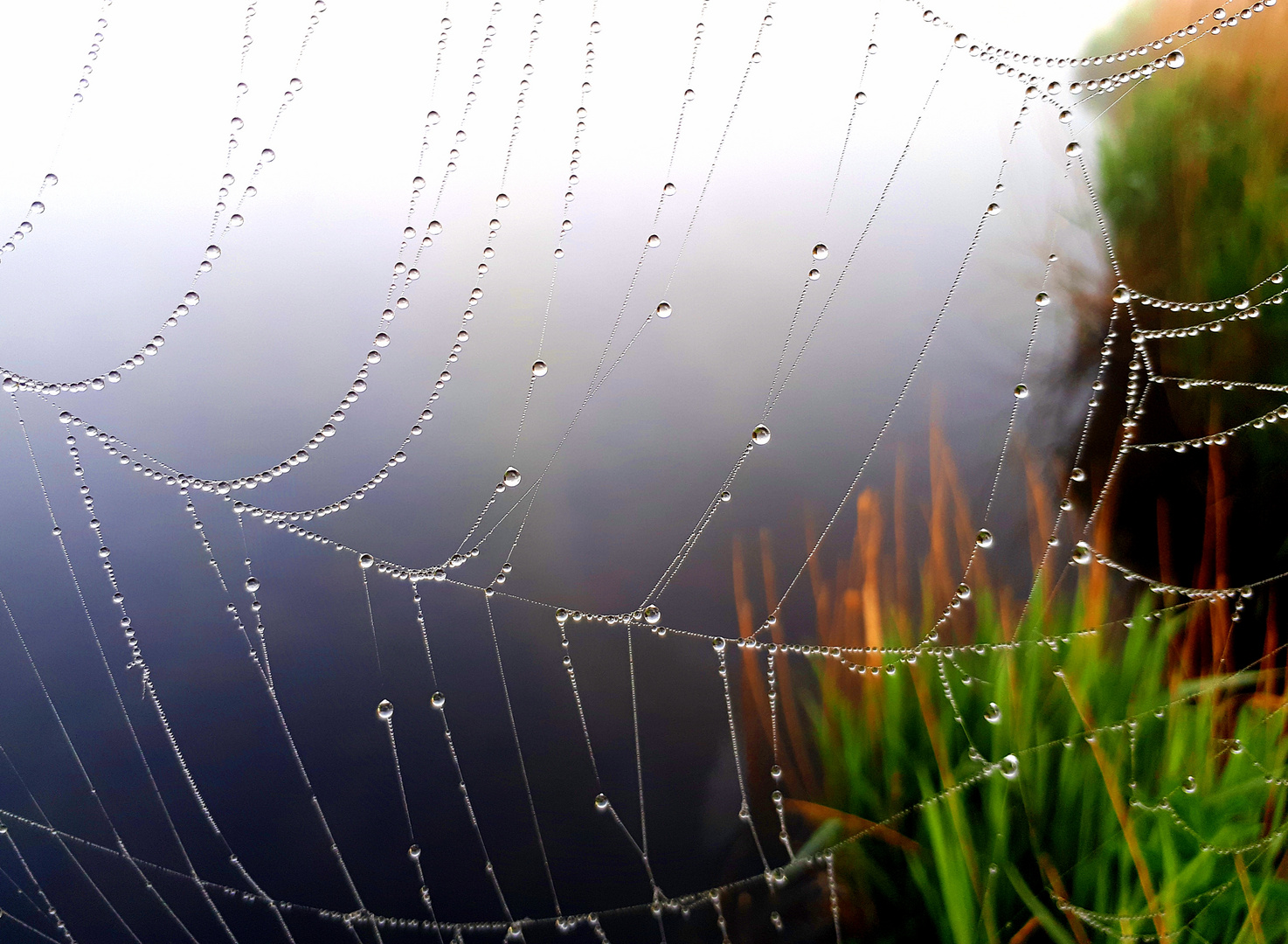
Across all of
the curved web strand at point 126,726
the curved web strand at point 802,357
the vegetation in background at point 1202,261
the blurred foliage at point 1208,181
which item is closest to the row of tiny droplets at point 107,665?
the curved web strand at point 126,726

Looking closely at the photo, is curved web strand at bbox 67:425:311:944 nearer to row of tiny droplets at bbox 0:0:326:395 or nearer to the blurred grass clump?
row of tiny droplets at bbox 0:0:326:395

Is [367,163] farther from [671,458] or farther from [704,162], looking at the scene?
[671,458]

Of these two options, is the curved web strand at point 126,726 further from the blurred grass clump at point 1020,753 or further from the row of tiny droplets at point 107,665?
→ the blurred grass clump at point 1020,753

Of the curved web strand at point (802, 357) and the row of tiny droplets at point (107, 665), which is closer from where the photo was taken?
the row of tiny droplets at point (107, 665)

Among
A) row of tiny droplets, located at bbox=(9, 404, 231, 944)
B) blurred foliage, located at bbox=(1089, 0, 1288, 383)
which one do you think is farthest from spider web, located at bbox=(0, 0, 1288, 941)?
blurred foliage, located at bbox=(1089, 0, 1288, 383)

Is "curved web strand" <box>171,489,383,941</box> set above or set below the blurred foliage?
below

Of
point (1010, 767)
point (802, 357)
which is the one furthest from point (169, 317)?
point (1010, 767)

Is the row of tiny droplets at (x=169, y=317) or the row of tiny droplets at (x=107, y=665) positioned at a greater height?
the row of tiny droplets at (x=169, y=317)

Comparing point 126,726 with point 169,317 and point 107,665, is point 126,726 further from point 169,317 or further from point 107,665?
point 169,317
